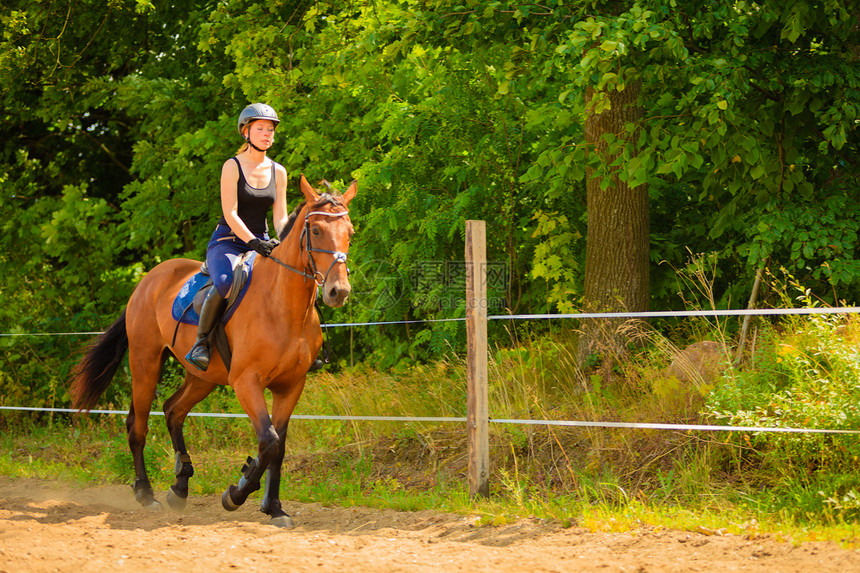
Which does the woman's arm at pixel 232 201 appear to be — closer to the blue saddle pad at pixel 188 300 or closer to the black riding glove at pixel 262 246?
the black riding glove at pixel 262 246

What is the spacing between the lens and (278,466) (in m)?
6.66

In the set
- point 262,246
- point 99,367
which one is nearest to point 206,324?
point 262,246

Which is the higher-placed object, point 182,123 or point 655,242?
point 182,123

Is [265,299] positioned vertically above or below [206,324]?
above

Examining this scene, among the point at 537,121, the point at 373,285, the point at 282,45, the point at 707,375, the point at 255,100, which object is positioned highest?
the point at 282,45

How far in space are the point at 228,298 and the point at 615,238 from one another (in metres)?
4.16

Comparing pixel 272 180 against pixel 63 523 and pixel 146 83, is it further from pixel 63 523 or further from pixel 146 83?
pixel 146 83

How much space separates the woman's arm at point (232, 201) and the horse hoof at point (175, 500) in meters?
2.46

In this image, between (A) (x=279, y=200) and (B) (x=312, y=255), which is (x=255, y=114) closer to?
(A) (x=279, y=200)

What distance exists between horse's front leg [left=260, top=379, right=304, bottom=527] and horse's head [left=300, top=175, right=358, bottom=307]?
113 centimetres

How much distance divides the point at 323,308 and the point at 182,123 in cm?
394

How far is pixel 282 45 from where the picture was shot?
11.8m

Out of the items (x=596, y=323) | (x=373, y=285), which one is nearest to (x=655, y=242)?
(x=596, y=323)

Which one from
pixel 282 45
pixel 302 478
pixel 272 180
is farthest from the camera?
pixel 282 45
